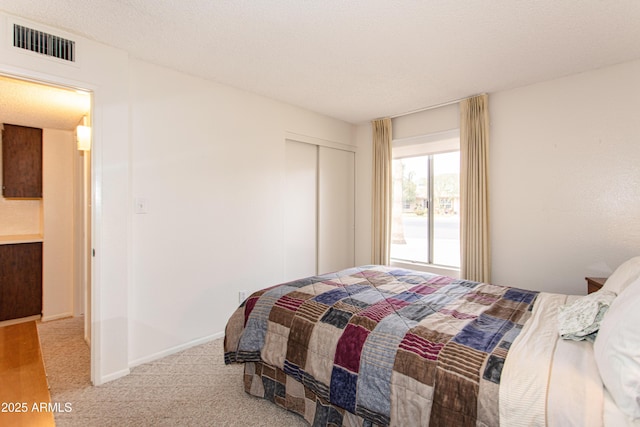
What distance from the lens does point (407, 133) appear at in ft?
13.4

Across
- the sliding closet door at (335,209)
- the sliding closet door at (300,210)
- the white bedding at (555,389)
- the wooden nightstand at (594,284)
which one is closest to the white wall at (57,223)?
the sliding closet door at (300,210)

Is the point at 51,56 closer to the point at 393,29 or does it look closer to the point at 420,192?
the point at 393,29

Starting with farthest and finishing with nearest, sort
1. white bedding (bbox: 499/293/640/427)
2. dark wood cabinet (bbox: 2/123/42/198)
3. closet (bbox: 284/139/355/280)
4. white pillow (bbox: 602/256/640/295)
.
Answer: closet (bbox: 284/139/355/280) < dark wood cabinet (bbox: 2/123/42/198) < white pillow (bbox: 602/256/640/295) < white bedding (bbox: 499/293/640/427)

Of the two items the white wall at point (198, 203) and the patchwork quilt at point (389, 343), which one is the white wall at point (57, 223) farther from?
the patchwork quilt at point (389, 343)

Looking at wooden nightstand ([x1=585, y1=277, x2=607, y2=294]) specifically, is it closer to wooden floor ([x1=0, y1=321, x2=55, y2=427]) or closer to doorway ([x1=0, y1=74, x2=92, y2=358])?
wooden floor ([x1=0, y1=321, x2=55, y2=427])

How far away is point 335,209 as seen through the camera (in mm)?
4480

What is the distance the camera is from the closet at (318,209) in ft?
12.8

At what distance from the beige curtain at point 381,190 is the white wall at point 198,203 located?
134 centimetres

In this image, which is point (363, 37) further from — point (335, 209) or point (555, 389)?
point (335, 209)

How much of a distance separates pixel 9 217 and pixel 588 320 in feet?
18.6

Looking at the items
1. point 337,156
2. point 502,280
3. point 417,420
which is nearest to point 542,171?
point 502,280

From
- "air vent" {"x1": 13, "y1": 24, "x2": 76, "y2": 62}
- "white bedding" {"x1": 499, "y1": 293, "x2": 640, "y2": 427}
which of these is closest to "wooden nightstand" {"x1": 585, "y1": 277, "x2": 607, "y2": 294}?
"white bedding" {"x1": 499, "y1": 293, "x2": 640, "y2": 427}

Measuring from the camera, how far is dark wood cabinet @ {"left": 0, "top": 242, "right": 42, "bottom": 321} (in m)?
3.50

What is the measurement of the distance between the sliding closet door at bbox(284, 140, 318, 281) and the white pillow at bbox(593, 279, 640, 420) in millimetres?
3042
